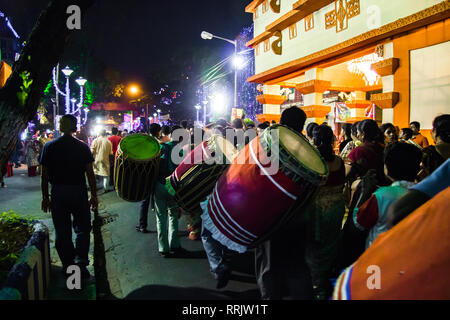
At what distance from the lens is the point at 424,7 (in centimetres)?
669

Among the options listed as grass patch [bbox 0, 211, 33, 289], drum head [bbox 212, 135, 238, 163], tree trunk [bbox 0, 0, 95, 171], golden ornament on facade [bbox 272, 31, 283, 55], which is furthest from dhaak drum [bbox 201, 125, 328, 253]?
golden ornament on facade [bbox 272, 31, 283, 55]

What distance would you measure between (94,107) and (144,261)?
221 feet

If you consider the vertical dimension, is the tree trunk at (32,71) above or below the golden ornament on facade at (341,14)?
below

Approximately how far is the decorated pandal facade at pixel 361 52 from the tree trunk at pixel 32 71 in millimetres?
6695

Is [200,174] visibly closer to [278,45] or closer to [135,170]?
[135,170]

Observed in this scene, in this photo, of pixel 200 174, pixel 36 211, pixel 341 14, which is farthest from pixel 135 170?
pixel 341 14

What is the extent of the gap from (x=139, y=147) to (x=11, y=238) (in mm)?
1782

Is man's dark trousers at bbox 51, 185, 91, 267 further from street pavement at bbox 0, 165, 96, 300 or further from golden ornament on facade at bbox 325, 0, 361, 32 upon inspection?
golden ornament on facade at bbox 325, 0, 361, 32

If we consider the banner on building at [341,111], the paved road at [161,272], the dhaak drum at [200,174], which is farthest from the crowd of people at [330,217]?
the banner on building at [341,111]

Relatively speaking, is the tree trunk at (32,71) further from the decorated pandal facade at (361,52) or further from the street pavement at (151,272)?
the decorated pandal facade at (361,52)

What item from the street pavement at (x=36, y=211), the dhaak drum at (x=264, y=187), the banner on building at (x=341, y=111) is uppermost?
the banner on building at (x=341, y=111)

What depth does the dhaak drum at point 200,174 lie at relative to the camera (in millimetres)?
3305

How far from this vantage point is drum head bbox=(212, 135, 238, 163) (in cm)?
331
